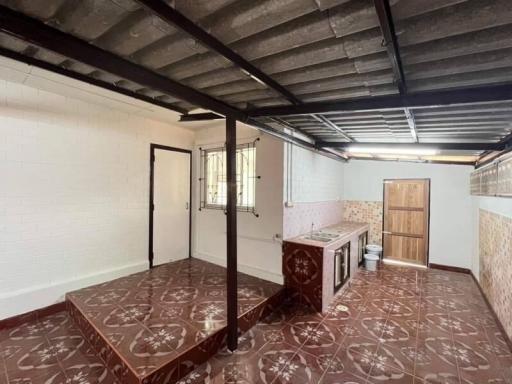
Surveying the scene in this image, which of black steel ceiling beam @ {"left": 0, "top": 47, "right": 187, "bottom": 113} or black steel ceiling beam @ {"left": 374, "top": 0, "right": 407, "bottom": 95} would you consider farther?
black steel ceiling beam @ {"left": 0, "top": 47, "right": 187, "bottom": 113}

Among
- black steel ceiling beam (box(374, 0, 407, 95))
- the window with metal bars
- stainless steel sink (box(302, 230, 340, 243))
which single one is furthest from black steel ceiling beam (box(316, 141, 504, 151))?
black steel ceiling beam (box(374, 0, 407, 95))

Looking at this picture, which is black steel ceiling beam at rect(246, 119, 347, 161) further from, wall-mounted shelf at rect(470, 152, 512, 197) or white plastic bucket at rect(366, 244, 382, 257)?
wall-mounted shelf at rect(470, 152, 512, 197)

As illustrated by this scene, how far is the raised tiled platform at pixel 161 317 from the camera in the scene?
204 centimetres

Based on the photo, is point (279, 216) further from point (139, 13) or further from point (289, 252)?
point (139, 13)

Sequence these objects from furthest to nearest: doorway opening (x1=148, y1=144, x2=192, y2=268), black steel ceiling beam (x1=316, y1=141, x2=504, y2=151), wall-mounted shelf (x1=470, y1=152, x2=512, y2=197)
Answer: doorway opening (x1=148, y1=144, x2=192, y2=268)
black steel ceiling beam (x1=316, y1=141, x2=504, y2=151)
wall-mounted shelf (x1=470, y1=152, x2=512, y2=197)

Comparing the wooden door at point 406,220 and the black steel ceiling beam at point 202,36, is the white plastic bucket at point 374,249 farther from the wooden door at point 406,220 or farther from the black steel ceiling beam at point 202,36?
the black steel ceiling beam at point 202,36

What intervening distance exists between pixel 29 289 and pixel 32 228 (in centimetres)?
70

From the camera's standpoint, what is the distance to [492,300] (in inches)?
132

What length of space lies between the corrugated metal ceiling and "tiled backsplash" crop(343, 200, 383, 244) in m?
3.89

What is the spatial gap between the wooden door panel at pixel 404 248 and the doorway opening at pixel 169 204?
4.47 metres

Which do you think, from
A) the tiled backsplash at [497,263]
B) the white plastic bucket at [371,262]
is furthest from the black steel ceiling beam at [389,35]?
the white plastic bucket at [371,262]

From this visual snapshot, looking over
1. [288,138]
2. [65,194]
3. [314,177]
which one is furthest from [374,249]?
[65,194]

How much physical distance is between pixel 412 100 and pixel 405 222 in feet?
15.0

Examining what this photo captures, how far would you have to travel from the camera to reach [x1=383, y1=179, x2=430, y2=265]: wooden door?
17.5ft
